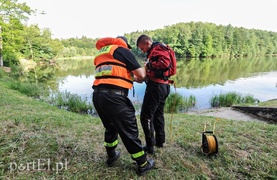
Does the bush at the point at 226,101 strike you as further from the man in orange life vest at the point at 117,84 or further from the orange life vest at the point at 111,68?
the orange life vest at the point at 111,68

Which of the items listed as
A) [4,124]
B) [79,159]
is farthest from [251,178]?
[4,124]

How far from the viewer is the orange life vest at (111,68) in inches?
86.4

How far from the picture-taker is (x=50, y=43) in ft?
149

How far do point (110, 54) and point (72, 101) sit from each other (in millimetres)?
8580

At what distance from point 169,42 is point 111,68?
68.2m

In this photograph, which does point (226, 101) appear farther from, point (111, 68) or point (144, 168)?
point (111, 68)

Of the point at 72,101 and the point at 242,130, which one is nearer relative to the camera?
the point at 242,130

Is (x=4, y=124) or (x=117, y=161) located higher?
(x=4, y=124)

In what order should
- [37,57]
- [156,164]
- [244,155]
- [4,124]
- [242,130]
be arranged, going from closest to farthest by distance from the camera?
[156,164] < [244,155] < [4,124] < [242,130] < [37,57]

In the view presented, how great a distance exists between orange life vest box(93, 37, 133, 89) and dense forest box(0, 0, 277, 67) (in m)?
22.9

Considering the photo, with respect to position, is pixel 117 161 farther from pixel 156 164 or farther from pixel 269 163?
pixel 269 163

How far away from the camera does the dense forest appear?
20.8 metres

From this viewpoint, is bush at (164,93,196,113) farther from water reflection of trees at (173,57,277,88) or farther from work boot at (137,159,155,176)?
work boot at (137,159,155,176)

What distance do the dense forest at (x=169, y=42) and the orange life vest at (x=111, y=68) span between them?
2290 centimetres
